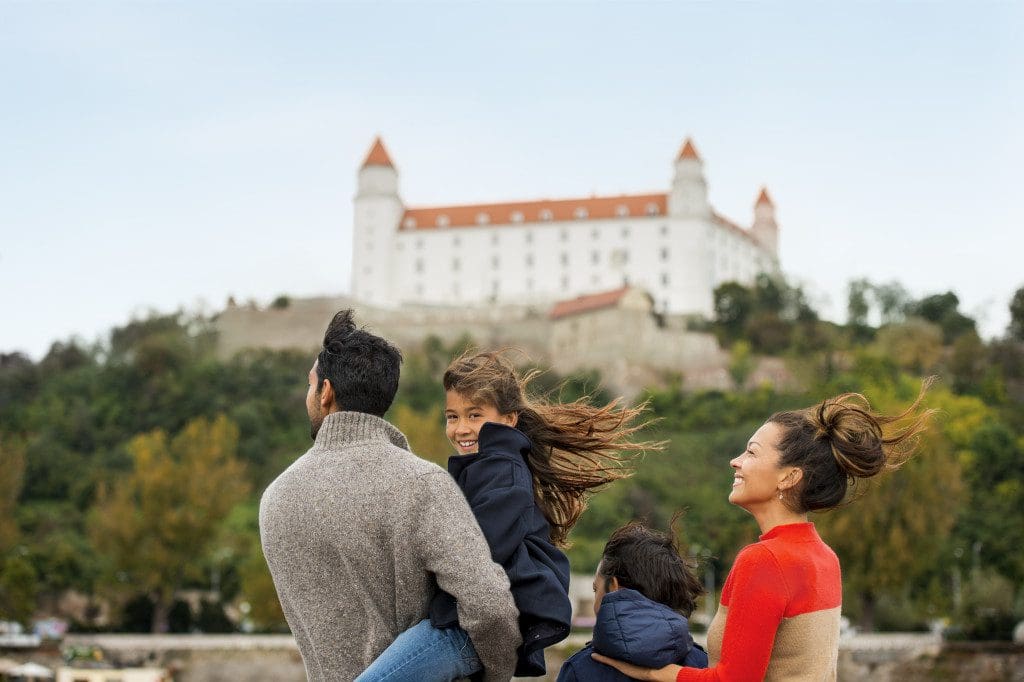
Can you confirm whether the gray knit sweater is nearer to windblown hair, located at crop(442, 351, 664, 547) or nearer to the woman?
windblown hair, located at crop(442, 351, 664, 547)

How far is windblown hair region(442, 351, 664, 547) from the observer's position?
4.12 m

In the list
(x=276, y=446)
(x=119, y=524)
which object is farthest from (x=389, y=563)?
(x=276, y=446)

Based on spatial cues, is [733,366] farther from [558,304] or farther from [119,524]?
[119,524]

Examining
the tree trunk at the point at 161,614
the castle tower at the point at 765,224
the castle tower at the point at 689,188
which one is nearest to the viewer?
the tree trunk at the point at 161,614

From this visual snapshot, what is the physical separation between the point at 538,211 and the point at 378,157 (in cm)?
1165

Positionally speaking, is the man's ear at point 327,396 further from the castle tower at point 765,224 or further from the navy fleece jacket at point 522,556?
the castle tower at point 765,224

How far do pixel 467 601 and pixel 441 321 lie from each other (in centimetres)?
6762

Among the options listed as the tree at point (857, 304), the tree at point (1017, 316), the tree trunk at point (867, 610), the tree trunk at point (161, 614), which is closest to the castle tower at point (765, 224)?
the tree at point (857, 304)

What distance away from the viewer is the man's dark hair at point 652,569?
12.9ft

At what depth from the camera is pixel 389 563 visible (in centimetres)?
360

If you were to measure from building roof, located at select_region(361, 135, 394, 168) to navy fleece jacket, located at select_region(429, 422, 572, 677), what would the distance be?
76.6 m

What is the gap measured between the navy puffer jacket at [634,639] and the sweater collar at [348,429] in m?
0.91

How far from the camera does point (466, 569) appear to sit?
342 centimetres

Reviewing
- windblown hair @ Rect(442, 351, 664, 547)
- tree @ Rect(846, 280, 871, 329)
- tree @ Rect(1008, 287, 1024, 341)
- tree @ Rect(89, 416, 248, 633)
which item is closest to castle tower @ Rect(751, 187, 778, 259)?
tree @ Rect(846, 280, 871, 329)
